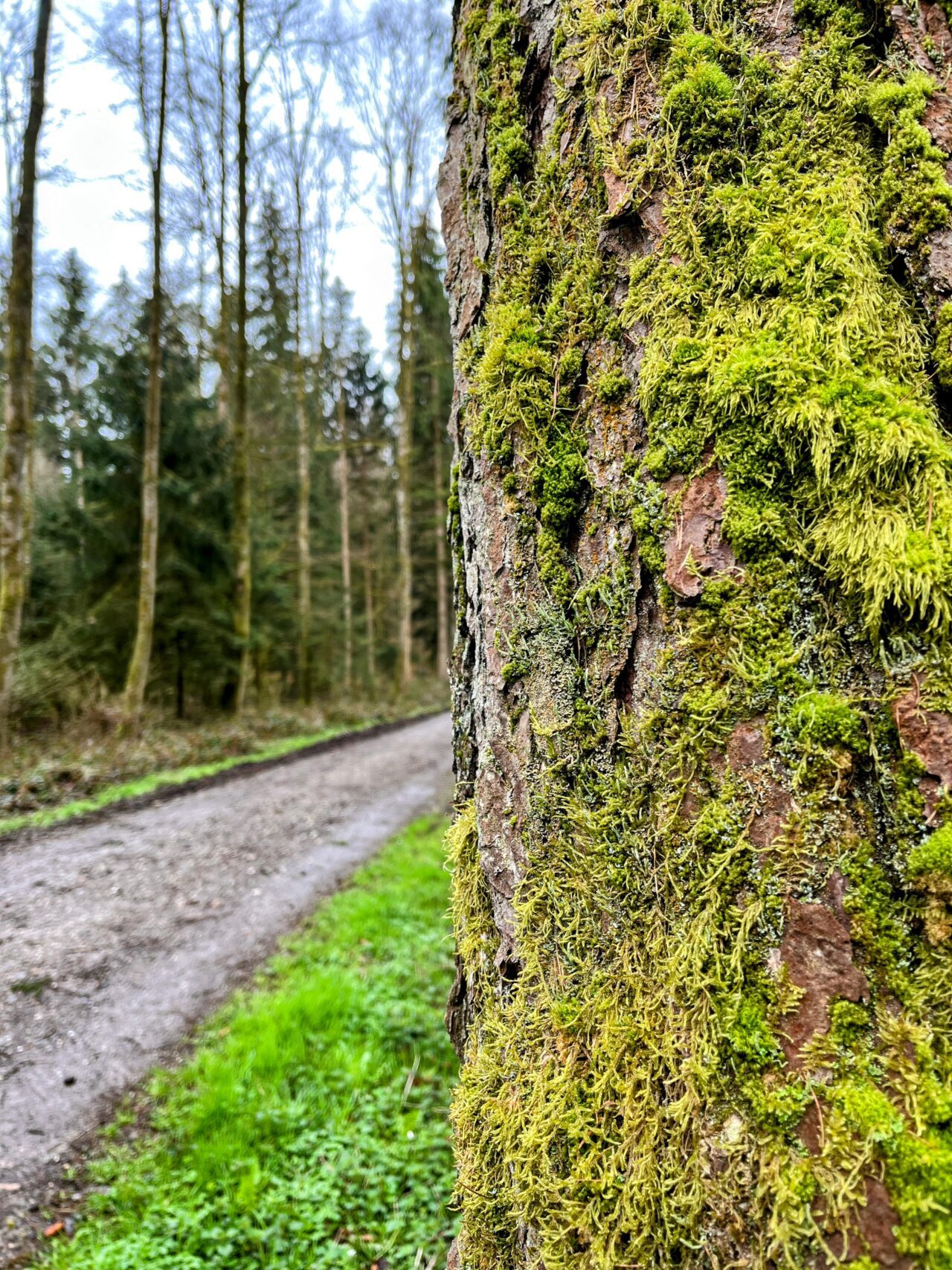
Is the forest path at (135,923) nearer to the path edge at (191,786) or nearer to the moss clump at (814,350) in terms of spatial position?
the path edge at (191,786)

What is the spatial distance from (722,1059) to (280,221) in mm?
20291

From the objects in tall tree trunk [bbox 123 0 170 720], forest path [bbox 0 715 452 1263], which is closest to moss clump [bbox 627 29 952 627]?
forest path [bbox 0 715 452 1263]

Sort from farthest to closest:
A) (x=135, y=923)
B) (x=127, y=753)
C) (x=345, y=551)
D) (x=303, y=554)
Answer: (x=345, y=551)
(x=303, y=554)
(x=127, y=753)
(x=135, y=923)

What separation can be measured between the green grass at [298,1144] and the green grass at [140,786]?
164 inches

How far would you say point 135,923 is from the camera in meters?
4.65

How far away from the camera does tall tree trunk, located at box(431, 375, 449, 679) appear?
21.0m

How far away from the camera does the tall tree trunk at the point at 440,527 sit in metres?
21.0

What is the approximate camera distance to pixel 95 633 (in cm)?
1230

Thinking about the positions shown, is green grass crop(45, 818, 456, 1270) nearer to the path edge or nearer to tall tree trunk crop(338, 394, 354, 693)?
the path edge

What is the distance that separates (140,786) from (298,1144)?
6577mm

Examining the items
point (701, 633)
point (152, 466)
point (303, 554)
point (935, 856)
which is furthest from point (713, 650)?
point (303, 554)

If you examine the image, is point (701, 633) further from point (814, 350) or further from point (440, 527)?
point (440, 527)

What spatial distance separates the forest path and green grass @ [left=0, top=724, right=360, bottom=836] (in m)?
0.34

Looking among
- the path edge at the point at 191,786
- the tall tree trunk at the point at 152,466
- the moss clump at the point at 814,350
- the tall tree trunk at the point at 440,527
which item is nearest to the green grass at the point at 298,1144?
the moss clump at the point at 814,350
